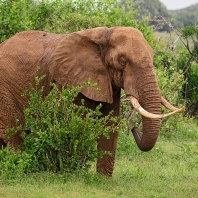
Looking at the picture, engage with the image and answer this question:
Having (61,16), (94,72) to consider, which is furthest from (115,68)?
(61,16)

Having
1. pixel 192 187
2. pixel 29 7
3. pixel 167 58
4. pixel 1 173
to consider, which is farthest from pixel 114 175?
pixel 167 58

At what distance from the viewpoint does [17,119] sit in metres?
8.58

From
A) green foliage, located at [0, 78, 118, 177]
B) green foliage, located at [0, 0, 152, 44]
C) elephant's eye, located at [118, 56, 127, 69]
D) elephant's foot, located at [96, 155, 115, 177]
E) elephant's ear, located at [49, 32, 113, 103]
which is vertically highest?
elephant's eye, located at [118, 56, 127, 69]

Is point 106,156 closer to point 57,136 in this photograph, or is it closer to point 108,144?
point 108,144

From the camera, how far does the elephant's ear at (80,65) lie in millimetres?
8602

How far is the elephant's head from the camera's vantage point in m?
8.08

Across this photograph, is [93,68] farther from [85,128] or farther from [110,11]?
[110,11]

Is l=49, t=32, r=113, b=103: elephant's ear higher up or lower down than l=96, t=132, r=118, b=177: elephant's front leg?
higher up

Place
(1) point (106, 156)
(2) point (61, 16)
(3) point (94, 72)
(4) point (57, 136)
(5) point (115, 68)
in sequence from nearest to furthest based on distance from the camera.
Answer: (4) point (57, 136) → (5) point (115, 68) → (3) point (94, 72) → (1) point (106, 156) → (2) point (61, 16)

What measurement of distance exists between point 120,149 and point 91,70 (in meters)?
2.95

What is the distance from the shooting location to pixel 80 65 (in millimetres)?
8844

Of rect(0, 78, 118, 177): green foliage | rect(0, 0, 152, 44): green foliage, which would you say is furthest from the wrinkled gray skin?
rect(0, 0, 152, 44): green foliage

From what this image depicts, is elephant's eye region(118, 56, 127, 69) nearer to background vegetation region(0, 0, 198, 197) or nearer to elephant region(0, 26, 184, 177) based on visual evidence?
elephant region(0, 26, 184, 177)

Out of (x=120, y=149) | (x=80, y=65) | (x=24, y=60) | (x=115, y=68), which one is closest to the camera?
(x=115, y=68)
